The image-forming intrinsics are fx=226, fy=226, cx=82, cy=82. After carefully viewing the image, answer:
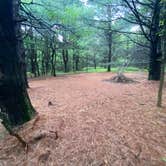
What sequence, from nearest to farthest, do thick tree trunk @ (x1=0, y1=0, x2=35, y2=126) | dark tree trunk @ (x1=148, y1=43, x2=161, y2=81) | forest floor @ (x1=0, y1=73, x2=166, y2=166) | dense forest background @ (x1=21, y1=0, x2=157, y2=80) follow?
forest floor @ (x1=0, y1=73, x2=166, y2=166)
thick tree trunk @ (x1=0, y1=0, x2=35, y2=126)
dense forest background @ (x1=21, y1=0, x2=157, y2=80)
dark tree trunk @ (x1=148, y1=43, x2=161, y2=81)

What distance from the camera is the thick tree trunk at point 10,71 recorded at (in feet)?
13.9

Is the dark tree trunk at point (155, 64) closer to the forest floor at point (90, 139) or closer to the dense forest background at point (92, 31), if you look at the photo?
the dense forest background at point (92, 31)

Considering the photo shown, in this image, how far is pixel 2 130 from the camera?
474cm

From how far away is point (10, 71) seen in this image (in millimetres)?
4363

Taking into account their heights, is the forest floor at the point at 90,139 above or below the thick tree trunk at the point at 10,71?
below

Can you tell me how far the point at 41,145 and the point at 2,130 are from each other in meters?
1.42

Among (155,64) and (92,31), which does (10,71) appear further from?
(92,31)

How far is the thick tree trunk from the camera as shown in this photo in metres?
4.24

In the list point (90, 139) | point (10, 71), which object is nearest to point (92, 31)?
point (10, 71)

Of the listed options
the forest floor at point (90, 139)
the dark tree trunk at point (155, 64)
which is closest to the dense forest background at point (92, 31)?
the dark tree trunk at point (155, 64)

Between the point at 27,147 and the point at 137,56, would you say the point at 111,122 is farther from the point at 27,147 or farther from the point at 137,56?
the point at 137,56

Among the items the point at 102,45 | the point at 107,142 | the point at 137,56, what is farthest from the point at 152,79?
the point at 102,45

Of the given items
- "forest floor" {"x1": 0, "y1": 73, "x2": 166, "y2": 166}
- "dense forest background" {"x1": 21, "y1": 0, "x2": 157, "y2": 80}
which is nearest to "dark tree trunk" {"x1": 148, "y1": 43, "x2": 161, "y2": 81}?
"dense forest background" {"x1": 21, "y1": 0, "x2": 157, "y2": 80}

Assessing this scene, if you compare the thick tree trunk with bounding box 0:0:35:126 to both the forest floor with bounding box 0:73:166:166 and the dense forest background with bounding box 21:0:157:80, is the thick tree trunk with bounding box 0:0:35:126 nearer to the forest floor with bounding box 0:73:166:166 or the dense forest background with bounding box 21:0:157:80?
the forest floor with bounding box 0:73:166:166
